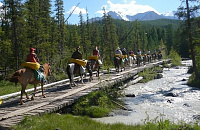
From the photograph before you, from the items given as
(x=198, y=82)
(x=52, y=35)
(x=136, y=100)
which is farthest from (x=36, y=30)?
(x=198, y=82)

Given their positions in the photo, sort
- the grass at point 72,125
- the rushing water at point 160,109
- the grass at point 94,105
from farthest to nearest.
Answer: the grass at point 94,105 → the rushing water at point 160,109 → the grass at point 72,125

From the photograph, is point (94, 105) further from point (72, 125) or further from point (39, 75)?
point (72, 125)

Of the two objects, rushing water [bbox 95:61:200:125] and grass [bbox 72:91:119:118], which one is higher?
grass [bbox 72:91:119:118]

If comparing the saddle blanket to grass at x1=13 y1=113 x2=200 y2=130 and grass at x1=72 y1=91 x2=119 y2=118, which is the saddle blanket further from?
grass at x1=13 y1=113 x2=200 y2=130

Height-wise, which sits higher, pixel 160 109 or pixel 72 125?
pixel 72 125

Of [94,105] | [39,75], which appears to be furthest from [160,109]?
[39,75]

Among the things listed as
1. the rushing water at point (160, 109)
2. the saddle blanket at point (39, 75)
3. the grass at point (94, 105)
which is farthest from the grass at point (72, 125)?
the saddle blanket at point (39, 75)

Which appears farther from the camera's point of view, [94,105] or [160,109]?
[160,109]

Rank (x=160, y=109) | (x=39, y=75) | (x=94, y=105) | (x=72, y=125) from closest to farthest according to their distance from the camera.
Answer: (x=72, y=125)
(x=39, y=75)
(x=94, y=105)
(x=160, y=109)

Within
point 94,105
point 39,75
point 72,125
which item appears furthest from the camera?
point 94,105

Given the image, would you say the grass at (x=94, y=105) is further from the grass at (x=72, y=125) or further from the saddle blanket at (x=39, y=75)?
the saddle blanket at (x=39, y=75)

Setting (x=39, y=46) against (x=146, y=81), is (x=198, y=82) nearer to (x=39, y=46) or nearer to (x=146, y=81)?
(x=146, y=81)

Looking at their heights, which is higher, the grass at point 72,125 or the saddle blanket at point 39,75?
the saddle blanket at point 39,75

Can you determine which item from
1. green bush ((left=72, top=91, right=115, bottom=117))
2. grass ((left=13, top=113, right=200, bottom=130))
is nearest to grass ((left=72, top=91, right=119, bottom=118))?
green bush ((left=72, top=91, right=115, bottom=117))
